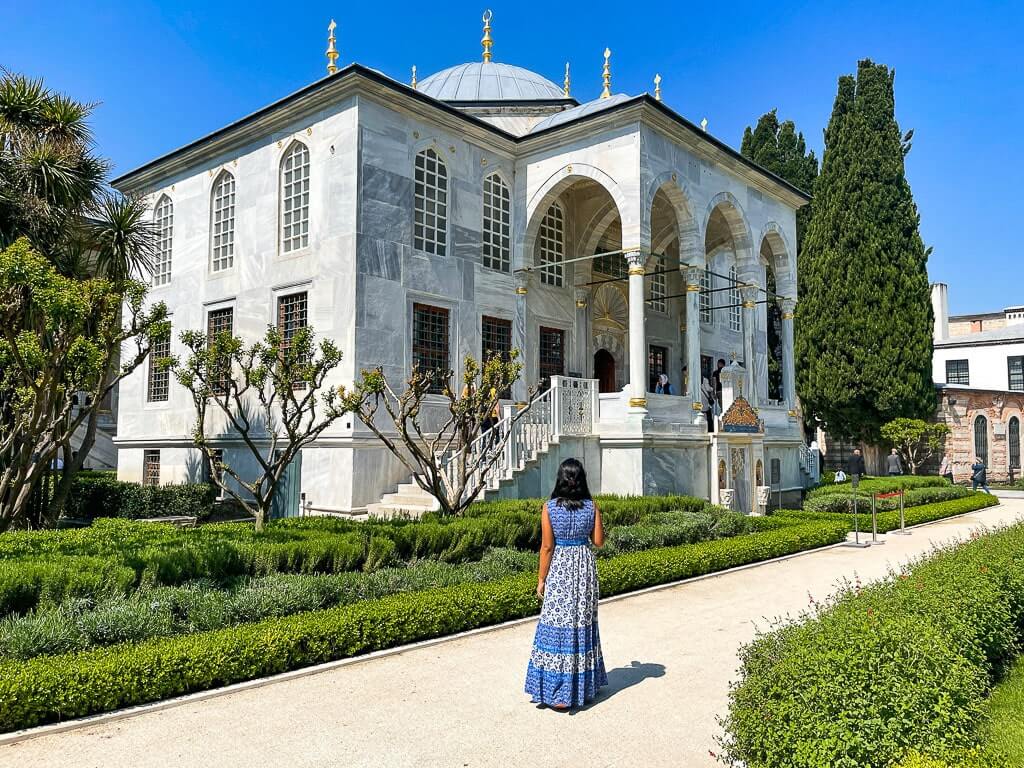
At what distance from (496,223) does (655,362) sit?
8407 millimetres

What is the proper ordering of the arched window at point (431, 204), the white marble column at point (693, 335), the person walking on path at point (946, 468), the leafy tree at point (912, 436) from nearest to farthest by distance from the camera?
the arched window at point (431, 204) → the white marble column at point (693, 335) → the leafy tree at point (912, 436) → the person walking on path at point (946, 468)

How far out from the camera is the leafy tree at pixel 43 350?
36.6 feet

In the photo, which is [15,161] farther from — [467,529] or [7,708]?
[7,708]

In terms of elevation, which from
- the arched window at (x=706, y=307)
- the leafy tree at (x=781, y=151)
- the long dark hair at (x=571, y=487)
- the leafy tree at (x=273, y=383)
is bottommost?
the long dark hair at (x=571, y=487)

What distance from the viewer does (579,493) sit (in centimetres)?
604

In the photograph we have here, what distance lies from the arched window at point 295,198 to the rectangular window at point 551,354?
6.61 meters

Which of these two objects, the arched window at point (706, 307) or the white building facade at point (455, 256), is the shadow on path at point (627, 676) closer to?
the white building facade at point (455, 256)

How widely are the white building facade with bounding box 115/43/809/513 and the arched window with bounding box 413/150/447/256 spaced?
5 cm

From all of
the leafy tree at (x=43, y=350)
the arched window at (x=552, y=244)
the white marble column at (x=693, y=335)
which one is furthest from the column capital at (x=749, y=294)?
the leafy tree at (x=43, y=350)

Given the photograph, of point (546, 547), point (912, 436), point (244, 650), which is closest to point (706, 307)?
point (912, 436)

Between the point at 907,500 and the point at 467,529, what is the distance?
16108mm

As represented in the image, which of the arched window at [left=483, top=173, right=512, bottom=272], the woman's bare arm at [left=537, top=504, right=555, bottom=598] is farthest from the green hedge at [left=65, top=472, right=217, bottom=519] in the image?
the woman's bare arm at [left=537, top=504, right=555, bottom=598]

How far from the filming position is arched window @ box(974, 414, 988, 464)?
35.9 m

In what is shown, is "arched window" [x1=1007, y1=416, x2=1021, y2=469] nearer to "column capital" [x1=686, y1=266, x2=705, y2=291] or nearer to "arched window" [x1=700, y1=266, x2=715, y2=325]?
"arched window" [x1=700, y1=266, x2=715, y2=325]
